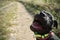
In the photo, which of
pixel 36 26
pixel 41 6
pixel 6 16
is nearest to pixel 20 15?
pixel 6 16

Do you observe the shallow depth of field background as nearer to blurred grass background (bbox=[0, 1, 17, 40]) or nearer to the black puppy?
blurred grass background (bbox=[0, 1, 17, 40])

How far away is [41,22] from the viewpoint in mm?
4578

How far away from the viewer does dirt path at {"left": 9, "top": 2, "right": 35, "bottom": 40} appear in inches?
261

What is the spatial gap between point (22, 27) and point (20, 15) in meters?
0.97

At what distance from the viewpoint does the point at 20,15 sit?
816cm

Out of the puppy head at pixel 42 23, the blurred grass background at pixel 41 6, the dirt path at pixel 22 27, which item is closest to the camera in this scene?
the puppy head at pixel 42 23

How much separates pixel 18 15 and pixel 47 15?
11.5 ft

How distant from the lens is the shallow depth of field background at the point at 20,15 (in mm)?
6711

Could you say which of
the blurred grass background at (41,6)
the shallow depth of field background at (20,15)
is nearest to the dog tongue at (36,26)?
the shallow depth of field background at (20,15)

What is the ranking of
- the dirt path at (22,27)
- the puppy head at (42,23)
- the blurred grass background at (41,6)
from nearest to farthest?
the puppy head at (42,23) < the dirt path at (22,27) < the blurred grass background at (41,6)

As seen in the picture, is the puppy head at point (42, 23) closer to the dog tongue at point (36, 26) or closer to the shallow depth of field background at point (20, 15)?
the dog tongue at point (36, 26)

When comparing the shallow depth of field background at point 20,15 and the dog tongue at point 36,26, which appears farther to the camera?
the shallow depth of field background at point 20,15

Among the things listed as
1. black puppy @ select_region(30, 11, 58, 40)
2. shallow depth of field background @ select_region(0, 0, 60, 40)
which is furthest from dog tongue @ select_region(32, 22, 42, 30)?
shallow depth of field background @ select_region(0, 0, 60, 40)

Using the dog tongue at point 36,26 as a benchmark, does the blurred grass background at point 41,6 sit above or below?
below
